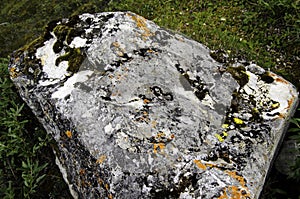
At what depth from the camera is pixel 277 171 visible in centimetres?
Answer: 496

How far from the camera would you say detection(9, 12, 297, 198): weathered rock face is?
12.5 ft

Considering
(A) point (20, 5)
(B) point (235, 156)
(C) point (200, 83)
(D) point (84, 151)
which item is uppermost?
(C) point (200, 83)

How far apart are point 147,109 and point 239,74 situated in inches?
63.4

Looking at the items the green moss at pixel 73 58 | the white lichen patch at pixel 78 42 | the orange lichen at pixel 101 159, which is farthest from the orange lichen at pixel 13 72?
the orange lichen at pixel 101 159

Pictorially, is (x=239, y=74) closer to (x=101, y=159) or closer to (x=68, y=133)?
(x=101, y=159)

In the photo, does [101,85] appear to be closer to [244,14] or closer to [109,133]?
[109,133]

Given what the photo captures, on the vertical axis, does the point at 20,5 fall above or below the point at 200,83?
below

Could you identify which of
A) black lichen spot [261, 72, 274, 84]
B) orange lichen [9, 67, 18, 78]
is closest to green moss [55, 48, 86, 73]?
orange lichen [9, 67, 18, 78]

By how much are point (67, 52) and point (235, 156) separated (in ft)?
9.45

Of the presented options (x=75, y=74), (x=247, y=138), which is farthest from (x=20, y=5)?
(x=247, y=138)

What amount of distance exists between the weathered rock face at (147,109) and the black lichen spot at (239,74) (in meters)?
0.02

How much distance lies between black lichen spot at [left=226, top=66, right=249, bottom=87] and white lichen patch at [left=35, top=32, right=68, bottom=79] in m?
2.43

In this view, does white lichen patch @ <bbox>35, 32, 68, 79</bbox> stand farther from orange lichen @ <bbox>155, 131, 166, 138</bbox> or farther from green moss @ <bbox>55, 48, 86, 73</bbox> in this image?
orange lichen @ <bbox>155, 131, 166, 138</bbox>

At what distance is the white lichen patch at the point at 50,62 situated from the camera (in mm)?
4918
